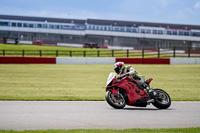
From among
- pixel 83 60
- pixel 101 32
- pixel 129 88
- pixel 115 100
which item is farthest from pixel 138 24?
pixel 129 88

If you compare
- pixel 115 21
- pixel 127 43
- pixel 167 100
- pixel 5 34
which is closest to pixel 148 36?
pixel 127 43

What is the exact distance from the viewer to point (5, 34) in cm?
7600

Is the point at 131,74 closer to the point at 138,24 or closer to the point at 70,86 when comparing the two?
the point at 70,86

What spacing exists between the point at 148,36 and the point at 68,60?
4300cm

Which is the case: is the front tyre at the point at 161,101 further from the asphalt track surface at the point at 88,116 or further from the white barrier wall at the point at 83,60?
the white barrier wall at the point at 83,60

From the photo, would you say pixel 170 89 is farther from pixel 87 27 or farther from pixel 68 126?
pixel 87 27

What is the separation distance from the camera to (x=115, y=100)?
9203mm

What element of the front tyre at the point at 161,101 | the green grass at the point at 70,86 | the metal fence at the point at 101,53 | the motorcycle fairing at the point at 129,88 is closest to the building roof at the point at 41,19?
the metal fence at the point at 101,53

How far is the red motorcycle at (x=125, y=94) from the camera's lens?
352 inches

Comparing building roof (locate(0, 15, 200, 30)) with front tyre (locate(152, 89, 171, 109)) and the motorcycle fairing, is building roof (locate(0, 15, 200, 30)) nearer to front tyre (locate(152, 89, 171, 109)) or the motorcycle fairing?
front tyre (locate(152, 89, 171, 109))

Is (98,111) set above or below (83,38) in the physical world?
below

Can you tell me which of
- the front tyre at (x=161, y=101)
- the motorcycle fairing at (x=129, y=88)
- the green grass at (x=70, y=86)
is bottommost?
the green grass at (x=70, y=86)

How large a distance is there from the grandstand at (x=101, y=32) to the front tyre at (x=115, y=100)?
64553 mm

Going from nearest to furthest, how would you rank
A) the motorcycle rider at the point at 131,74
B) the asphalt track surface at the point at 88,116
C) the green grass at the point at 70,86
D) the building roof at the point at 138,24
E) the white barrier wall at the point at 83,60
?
1. the asphalt track surface at the point at 88,116
2. the motorcycle rider at the point at 131,74
3. the green grass at the point at 70,86
4. the white barrier wall at the point at 83,60
5. the building roof at the point at 138,24
